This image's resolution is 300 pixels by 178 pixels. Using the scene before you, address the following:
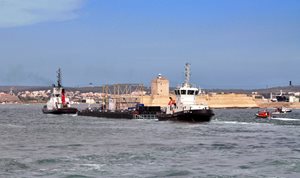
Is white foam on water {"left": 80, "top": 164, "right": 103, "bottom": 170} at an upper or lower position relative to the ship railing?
lower

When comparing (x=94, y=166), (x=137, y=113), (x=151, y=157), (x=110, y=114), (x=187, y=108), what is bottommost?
(x=94, y=166)

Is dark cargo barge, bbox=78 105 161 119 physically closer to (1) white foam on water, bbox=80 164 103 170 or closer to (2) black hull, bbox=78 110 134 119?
(2) black hull, bbox=78 110 134 119

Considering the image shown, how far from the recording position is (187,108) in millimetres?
100000

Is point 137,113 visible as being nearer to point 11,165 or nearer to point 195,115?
point 195,115

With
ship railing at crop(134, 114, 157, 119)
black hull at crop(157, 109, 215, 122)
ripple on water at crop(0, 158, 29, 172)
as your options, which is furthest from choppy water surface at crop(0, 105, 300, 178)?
ship railing at crop(134, 114, 157, 119)

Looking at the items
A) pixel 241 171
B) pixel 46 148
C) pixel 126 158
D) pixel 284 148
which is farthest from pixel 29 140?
pixel 241 171

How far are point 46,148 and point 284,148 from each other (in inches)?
779

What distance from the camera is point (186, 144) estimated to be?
186 feet

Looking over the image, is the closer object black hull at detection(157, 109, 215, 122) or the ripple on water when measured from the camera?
the ripple on water

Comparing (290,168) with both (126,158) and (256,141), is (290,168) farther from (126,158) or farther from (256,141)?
(256,141)

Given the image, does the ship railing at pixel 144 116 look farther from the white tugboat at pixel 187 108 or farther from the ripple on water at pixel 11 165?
the ripple on water at pixel 11 165

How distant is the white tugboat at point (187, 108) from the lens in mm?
97625

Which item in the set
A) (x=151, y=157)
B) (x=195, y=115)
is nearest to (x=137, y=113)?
(x=195, y=115)

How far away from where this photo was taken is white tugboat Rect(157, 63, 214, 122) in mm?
97625
